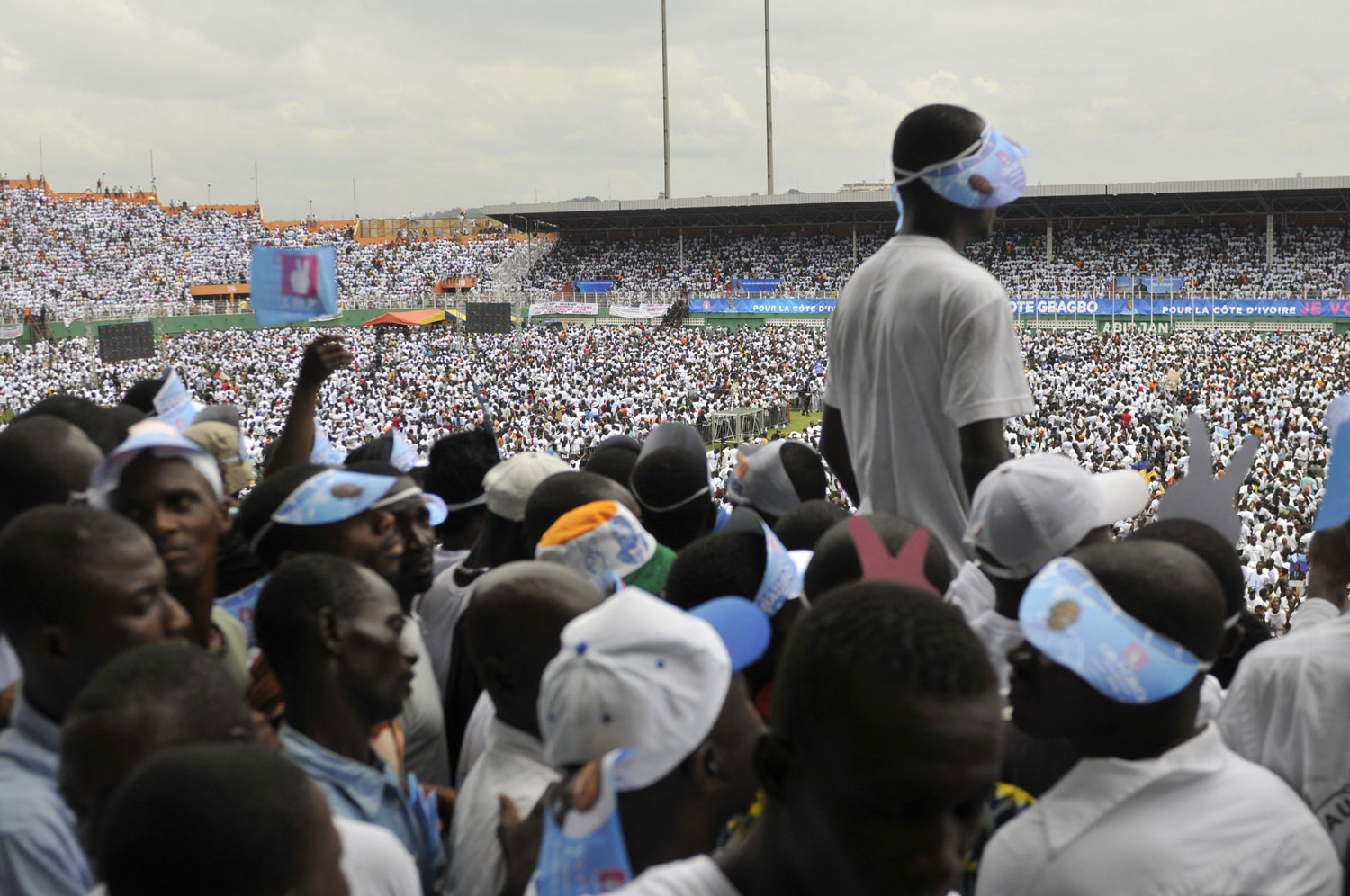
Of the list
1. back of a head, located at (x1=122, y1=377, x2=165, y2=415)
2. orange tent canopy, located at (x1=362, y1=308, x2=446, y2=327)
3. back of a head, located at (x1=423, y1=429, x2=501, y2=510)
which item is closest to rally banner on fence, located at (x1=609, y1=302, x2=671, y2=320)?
orange tent canopy, located at (x1=362, y1=308, x2=446, y2=327)

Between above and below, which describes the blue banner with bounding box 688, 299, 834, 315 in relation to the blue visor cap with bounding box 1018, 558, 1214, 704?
above

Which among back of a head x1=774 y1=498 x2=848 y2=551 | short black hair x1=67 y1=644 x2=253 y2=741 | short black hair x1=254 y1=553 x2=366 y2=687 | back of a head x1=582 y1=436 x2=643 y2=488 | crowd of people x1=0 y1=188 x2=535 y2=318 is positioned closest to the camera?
short black hair x1=67 y1=644 x2=253 y2=741

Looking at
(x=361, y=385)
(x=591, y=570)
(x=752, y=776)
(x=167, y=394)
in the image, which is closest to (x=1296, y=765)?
(x=752, y=776)

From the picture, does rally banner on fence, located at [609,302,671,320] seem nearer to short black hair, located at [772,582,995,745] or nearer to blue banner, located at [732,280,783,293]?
blue banner, located at [732,280,783,293]

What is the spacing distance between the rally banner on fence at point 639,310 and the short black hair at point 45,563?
143 feet

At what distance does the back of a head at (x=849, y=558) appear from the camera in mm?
2305

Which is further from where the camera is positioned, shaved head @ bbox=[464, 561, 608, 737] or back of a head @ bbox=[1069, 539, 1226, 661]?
shaved head @ bbox=[464, 561, 608, 737]

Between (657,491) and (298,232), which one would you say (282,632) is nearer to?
(657,491)

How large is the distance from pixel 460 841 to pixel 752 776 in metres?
0.67

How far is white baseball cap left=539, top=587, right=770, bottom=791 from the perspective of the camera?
1534 millimetres

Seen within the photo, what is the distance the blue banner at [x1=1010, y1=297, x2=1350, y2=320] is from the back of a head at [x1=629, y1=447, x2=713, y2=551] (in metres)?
36.0

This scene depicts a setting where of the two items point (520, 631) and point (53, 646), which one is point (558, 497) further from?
point (53, 646)

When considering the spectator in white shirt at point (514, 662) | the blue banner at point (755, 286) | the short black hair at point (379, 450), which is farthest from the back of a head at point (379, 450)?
the blue banner at point (755, 286)

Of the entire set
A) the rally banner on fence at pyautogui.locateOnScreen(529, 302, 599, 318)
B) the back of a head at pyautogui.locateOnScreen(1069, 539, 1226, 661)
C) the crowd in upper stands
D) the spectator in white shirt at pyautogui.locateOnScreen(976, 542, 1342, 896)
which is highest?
the crowd in upper stands
